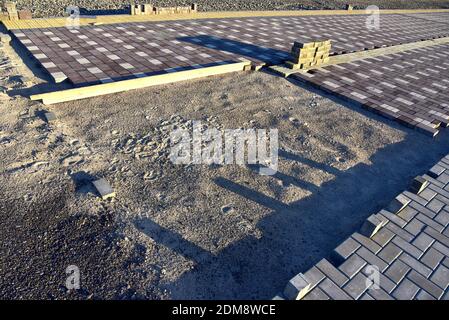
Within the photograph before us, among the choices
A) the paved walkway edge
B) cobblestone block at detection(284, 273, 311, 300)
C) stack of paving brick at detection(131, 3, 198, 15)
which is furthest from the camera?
stack of paving brick at detection(131, 3, 198, 15)

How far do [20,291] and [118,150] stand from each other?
8.53 feet

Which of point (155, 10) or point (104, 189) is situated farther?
point (155, 10)

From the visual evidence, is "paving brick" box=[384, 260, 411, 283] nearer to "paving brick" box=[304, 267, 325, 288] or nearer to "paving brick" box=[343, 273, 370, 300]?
"paving brick" box=[343, 273, 370, 300]

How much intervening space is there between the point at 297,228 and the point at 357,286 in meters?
1.07

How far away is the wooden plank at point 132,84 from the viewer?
6.43 metres

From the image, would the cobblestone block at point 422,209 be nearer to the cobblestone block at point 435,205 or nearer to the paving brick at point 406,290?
the cobblestone block at point 435,205

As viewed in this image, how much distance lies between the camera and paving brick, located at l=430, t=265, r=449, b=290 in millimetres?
3508

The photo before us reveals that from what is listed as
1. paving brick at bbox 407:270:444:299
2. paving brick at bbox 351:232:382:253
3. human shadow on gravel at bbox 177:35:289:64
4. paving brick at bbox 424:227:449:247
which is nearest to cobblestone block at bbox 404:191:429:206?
paving brick at bbox 424:227:449:247

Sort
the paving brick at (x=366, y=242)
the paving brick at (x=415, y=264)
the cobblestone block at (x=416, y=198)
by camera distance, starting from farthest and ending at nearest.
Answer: the cobblestone block at (x=416, y=198), the paving brick at (x=366, y=242), the paving brick at (x=415, y=264)

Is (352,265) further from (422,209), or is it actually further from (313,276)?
(422,209)

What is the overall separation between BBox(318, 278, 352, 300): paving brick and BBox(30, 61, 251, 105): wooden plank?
5.79m

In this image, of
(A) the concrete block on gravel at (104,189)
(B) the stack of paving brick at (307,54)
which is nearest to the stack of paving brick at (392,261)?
(A) the concrete block on gravel at (104,189)

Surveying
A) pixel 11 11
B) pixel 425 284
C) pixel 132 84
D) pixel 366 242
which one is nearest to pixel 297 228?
pixel 366 242

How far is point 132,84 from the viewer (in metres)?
7.21
